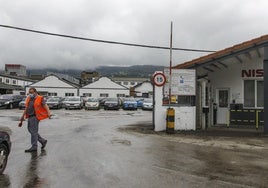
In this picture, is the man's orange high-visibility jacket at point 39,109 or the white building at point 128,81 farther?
the white building at point 128,81

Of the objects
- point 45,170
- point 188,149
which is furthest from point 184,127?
point 45,170

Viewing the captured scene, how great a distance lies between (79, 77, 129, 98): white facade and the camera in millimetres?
69781

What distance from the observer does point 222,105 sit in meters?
19.1

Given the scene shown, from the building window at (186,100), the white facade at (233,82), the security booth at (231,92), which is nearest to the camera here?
the building window at (186,100)

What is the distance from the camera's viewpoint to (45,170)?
7422 millimetres

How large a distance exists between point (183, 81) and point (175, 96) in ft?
2.60

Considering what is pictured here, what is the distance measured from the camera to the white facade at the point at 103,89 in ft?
229

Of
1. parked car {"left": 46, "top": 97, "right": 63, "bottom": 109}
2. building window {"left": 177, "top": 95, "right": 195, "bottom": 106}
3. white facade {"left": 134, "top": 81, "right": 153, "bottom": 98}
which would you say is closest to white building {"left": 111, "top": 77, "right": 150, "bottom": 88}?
white facade {"left": 134, "top": 81, "right": 153, "bottom": 98}

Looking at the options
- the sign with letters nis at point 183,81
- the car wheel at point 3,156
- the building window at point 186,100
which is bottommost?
the car wheel at point 3,156

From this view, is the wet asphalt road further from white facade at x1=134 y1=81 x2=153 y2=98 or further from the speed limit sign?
white facade at x1=134 y1=81 x2=153 y2=98

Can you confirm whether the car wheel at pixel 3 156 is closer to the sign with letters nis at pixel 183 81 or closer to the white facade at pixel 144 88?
the sign with letters nis at pixel 183 81

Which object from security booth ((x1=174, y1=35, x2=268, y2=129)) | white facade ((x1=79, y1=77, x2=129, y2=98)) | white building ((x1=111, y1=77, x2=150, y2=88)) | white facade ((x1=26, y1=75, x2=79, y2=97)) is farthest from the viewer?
white building ((x1=111, y1=77, x2=150, y2=88))

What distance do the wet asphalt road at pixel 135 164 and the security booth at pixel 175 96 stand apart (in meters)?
3.60

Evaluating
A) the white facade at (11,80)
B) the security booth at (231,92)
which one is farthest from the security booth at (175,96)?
the white facade at (11,80)
